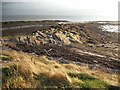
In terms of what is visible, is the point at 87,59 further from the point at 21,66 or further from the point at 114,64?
the point at 21,66

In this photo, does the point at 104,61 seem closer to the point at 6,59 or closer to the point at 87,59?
the point at 87,59

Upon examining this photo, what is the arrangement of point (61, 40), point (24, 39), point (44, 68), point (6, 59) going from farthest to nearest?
point (61, 40)
point (24, 39)
point (6, 59)
point (44, 68)

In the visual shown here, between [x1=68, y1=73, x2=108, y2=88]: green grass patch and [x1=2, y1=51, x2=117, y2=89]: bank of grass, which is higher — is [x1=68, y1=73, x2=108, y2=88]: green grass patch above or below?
below

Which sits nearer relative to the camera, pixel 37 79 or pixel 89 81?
pixel 37 79

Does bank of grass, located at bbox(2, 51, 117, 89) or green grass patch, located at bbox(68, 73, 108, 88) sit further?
green grass patch, located at bbox(68, 73, 108, 88)

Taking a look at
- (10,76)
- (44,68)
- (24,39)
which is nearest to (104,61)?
(24,39)

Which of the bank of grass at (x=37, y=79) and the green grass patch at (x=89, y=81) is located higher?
the bank of grass at (x=37, y=79)

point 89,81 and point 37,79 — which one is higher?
point 37,79

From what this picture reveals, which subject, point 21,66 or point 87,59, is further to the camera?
point 87,59

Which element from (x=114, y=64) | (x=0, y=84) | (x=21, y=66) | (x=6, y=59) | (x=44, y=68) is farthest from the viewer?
(x=114, y=64)

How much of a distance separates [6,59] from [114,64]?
14.0 metres

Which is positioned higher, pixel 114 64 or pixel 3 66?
pixel 3 66

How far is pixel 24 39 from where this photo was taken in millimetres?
39094

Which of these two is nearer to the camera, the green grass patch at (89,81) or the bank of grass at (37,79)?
the bank of grass at (37,79)
